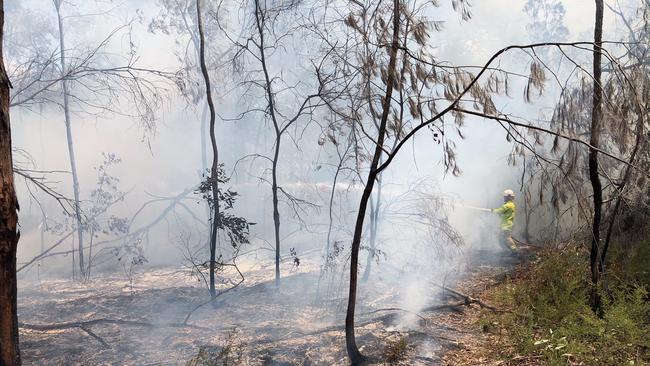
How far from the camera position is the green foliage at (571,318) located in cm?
473

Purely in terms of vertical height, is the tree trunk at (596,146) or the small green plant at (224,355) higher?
the tree trunk at (596,146)

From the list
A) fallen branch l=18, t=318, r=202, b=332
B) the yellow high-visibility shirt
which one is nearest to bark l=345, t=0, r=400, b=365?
fallen branch l=18, t=318, r=202, b=332

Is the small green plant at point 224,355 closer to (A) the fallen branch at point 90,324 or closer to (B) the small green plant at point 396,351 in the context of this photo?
(A) the fallen branch at point 90,324

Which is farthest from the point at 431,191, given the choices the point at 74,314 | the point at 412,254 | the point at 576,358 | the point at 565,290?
the point at 74,314

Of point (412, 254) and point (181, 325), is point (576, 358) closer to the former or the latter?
point (181, 325)

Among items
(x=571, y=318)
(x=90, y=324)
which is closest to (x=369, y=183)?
(x=571, y=318)

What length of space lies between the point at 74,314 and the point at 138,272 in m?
4.10

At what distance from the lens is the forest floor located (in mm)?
5785

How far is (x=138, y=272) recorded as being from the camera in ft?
38.3

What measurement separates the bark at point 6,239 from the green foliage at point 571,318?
490cm

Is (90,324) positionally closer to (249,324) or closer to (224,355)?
(249,324)

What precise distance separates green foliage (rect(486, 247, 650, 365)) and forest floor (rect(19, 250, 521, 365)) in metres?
0.53

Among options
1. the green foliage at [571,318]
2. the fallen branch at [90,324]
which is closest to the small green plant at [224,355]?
the fallen branch at [90,324]

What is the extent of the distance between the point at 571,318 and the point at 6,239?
6156mm
